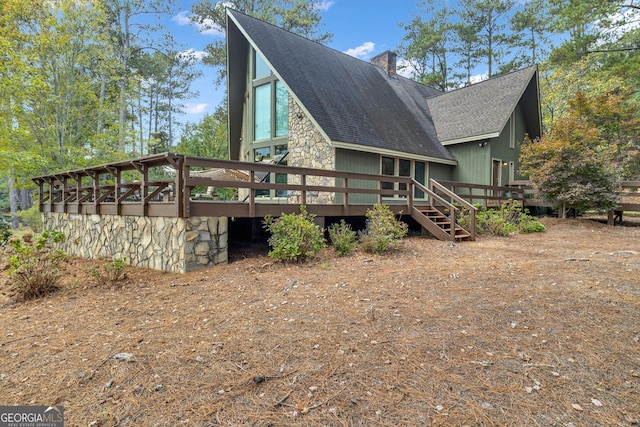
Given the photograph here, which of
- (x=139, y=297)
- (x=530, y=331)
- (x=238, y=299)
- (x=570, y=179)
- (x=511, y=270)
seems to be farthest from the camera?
(x=570, y=179)

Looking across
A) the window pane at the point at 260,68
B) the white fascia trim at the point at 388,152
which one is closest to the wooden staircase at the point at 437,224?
the white fascia trim at the point at 388,152

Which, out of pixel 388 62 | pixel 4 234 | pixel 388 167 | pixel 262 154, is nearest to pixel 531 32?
pixel 388 62

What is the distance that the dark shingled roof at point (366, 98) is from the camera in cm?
1027

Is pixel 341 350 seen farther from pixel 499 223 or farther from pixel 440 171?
pixel 440 171

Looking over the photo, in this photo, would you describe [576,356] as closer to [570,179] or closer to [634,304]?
[634,304]

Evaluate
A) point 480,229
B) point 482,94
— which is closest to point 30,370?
point 480,229

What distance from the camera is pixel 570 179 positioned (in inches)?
423

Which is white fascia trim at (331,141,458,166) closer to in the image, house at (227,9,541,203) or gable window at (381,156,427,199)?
house at (227,9,541,203)

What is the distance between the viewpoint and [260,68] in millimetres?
11352

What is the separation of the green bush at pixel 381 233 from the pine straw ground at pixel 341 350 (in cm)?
145

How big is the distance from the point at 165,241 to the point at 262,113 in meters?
7.15

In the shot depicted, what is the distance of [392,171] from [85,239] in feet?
31.2

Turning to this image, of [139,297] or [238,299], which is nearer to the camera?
[238,299]

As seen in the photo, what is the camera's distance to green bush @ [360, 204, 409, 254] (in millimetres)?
6285
